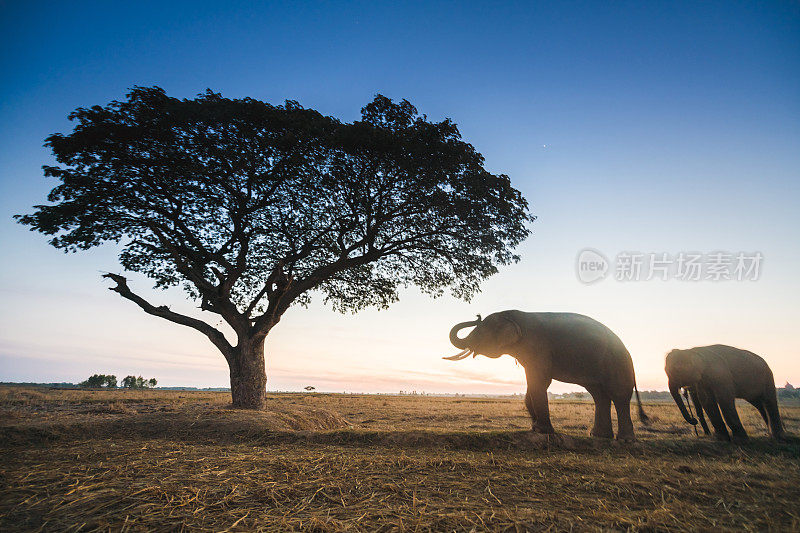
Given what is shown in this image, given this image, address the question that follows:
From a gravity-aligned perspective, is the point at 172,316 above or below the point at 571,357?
above

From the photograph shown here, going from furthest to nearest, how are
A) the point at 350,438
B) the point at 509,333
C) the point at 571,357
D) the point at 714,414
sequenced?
the point at 714,414 < the point at 509,333 < the point at 571,357 < the point at 350,438

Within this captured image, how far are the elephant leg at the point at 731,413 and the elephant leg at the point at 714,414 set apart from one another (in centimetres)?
12

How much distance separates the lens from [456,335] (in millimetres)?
10109

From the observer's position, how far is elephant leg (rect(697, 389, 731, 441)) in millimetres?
9391

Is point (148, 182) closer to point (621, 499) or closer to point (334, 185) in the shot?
point (334, 185)

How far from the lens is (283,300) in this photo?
578 inches

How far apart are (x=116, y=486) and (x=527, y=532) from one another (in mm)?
3864

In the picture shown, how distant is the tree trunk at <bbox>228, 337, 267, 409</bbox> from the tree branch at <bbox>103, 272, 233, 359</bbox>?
0.49 metres

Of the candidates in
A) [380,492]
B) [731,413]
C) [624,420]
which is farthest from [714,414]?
[380,492]

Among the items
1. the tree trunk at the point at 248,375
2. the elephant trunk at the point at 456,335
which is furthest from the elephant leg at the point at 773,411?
the tree trunk at the point at 248,375

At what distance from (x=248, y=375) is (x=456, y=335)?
829 centimetres

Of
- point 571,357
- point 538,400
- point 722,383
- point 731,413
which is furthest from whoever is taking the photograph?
point 722,383

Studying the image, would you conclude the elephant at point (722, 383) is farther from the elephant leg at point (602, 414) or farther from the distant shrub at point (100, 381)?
the distant shrub at point (100, 381)

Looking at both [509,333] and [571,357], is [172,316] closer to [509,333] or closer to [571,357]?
[509,333]
